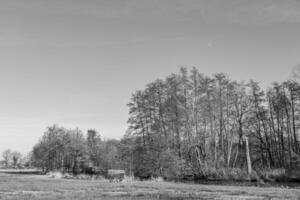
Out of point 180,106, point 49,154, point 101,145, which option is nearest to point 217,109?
point 180,106

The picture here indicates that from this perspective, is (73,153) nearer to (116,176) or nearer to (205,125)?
(116,176)

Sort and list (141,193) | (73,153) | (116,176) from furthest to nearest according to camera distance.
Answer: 1. (73,153)
2. (116,176)
3. (141,193)

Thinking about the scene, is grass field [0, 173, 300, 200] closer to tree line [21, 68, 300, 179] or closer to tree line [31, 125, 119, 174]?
tree line [21, 68, 300, 179]

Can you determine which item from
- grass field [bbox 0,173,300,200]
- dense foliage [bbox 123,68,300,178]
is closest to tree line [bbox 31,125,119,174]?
dense foliage [bbox 123,68,300,178]

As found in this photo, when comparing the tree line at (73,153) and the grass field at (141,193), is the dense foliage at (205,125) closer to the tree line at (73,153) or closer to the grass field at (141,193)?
the tree line at (73,153)

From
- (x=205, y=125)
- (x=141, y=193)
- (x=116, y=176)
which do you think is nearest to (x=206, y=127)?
(x=205, y=125)

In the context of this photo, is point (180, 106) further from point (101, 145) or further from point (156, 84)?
point (101, 145)

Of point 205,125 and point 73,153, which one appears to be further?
point 73,153

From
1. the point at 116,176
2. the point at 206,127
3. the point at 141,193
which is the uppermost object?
the point at 206,127

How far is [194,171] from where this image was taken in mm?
30109

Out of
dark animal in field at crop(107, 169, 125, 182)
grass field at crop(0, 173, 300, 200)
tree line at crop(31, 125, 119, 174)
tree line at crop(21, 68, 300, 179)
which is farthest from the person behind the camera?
tree line at crop(31, 125, 119, 174)

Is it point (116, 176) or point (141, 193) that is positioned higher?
point (141, 193)

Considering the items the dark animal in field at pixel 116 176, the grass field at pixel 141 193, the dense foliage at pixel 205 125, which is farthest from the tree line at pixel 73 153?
the grass field at pixel 141 193

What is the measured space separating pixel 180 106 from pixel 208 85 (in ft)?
15.0
